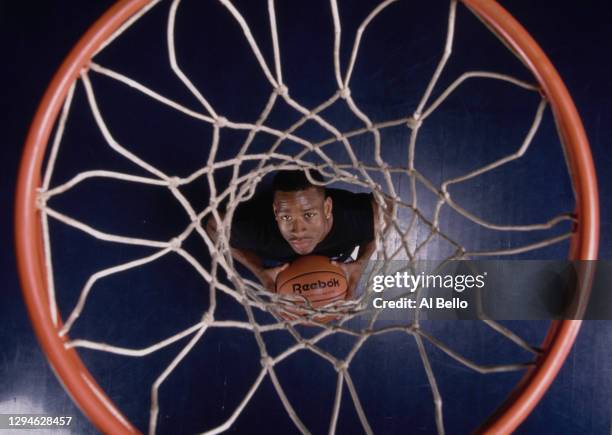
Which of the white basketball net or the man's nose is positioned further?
the man's nose

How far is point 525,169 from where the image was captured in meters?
2.58

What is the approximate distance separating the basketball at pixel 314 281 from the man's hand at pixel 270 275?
1.7 inches

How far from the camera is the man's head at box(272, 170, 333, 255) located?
6.55ft

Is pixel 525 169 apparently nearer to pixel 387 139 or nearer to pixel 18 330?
pixel 387 139

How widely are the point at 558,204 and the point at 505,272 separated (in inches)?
16.9

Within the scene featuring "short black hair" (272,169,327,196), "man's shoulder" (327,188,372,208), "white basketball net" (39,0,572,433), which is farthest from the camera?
"man's shoulder" (327,188,372,208)

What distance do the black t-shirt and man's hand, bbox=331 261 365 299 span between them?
10 cm

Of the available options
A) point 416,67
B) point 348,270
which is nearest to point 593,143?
point 416,67

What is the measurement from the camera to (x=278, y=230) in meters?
2.23

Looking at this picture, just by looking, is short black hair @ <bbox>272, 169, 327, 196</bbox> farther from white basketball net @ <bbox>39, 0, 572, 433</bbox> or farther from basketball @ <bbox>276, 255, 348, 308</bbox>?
basketball @ <bbox>276, 255, 348, 308</bbox>

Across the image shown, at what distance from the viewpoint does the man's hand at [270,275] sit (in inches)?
85.4

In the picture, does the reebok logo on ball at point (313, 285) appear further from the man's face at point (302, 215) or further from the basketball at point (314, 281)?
the man's face at point (302, 215)

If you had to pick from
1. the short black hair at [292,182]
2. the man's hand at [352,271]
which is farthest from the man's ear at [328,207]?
the man's hand at [352,271]

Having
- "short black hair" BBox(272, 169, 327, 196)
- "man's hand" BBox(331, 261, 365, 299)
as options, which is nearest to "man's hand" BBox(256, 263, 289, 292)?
"man's hand" BBox(331, 261, 365, 299)
